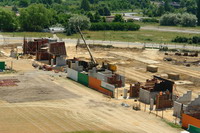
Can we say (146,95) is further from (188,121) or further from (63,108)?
(63,108)

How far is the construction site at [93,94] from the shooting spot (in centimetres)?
4434

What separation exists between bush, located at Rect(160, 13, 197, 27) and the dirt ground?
82407 millimetres

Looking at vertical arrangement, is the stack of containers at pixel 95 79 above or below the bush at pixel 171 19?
below

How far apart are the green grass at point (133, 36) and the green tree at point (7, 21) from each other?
51.1ft

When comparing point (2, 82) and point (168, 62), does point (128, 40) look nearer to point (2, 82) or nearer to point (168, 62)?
point (168, 62)

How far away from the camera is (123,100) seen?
54.2 m

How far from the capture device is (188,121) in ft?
143

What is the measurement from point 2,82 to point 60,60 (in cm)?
1670

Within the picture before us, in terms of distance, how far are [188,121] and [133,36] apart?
262 ft

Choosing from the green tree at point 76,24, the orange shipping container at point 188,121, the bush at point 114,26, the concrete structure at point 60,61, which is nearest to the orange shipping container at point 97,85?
the orange shipping container at point 188,121

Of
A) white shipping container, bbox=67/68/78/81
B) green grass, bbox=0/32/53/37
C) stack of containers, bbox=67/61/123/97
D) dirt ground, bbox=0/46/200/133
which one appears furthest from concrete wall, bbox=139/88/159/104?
green grass, bbox=0/32/53/37

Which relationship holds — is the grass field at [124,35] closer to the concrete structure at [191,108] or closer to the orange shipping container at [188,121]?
the concrete structure at [191,108]

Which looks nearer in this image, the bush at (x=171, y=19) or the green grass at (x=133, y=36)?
the green grass at (x=133, y=36)

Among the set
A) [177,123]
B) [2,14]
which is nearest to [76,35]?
[2,14]
